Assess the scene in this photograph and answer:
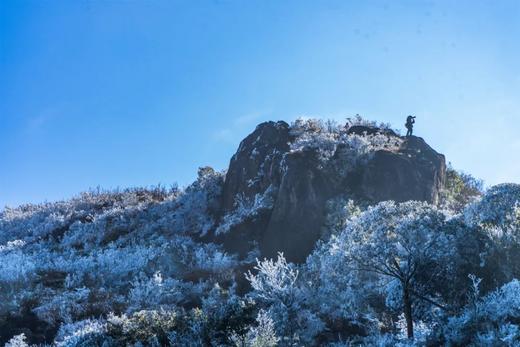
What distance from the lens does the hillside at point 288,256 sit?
73.4ft

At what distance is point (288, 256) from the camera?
37.1m

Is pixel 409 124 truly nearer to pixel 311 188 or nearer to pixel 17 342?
pixel 311 188

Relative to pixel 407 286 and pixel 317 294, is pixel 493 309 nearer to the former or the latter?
pixel 407 286

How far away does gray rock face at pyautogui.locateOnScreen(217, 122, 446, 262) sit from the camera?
3853cm

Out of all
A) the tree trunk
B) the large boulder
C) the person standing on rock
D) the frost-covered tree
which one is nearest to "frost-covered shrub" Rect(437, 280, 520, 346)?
the tree trunk

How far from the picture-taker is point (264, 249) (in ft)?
127

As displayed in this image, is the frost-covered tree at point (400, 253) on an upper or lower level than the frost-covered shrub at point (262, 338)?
upper

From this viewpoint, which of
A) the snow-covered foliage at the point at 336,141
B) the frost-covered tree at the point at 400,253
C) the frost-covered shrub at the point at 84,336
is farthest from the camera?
the snow-covered foliage at the point at 336,141

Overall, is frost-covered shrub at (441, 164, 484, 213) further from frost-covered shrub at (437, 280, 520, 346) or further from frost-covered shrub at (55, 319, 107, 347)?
frost-covered shrub at (55, 319, 107, 347)

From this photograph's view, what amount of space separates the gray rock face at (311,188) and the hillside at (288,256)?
11cm

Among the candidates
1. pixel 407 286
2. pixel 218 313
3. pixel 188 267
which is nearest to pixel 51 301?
pixel 188 267

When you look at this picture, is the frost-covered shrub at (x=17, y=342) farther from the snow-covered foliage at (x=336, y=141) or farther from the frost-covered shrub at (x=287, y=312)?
the snow-covered foliage at (x=336, y=141)

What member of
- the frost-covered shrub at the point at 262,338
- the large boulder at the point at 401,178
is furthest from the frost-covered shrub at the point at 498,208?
the large boulder at the point at 401,178

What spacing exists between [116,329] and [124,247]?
76.8ft
